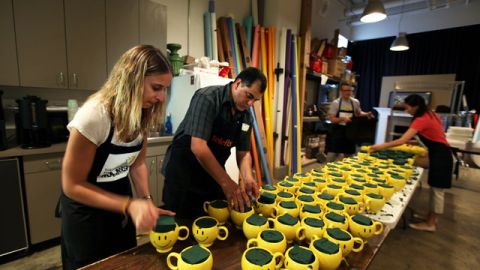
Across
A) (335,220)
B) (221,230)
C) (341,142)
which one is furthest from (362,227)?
(341,142)

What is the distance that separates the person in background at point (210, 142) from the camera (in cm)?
109

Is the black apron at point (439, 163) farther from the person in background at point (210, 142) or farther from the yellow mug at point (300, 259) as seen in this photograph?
the yellow mug at point (300, 259)

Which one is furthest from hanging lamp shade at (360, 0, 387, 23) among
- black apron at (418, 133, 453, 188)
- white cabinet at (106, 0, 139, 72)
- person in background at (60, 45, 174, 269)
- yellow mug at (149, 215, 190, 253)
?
yellow mug at (149, 215, 190, 253)

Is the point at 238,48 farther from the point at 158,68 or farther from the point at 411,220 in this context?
the point at 411,220

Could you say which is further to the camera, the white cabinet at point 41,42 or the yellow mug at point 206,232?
the white cabinet at point 41,42

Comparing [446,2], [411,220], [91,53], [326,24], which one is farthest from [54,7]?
[446,2]

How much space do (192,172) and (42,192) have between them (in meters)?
1.39

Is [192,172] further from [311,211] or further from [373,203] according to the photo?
[373,203]

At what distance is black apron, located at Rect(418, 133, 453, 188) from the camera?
2.24 metres

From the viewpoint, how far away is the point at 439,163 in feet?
7.43

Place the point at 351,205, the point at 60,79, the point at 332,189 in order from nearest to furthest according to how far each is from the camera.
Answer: the point at 351,205
the point at 332,189
the point at 60,79

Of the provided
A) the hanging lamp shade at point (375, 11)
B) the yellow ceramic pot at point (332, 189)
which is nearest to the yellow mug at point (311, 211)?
the yellow ceramic pot at point (332, 189)

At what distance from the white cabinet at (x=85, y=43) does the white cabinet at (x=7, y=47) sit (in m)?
0.33

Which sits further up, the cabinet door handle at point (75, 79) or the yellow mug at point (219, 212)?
the cabinet door handle at point (75, 79)
